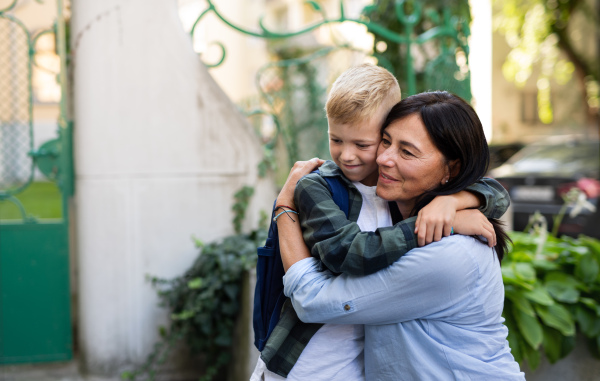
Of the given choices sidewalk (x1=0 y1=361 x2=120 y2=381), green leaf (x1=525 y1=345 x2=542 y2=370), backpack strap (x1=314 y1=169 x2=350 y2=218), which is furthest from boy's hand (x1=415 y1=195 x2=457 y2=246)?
sidewalk (x1=0 y1=361 x2=120 y2=381)

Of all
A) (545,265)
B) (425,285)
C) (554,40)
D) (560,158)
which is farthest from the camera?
(554,40)

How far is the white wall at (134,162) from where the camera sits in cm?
355

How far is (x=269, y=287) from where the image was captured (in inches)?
69.4

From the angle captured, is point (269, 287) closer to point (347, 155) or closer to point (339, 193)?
point (339, 193)

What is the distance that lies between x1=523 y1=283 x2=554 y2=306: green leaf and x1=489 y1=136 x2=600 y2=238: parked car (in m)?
3.88

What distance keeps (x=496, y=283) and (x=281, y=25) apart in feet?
97.0

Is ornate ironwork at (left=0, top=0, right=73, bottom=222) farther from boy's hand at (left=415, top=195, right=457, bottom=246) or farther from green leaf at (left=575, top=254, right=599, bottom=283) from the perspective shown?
green leaf at (left=575, top=254, right=599, bottom=283)

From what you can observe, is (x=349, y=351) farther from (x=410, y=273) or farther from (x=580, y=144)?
(x=580, y=144)

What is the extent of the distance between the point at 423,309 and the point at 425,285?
3.1 inches

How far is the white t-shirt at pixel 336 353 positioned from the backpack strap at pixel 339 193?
0.17 feet

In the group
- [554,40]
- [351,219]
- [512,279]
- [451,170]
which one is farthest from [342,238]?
[554,40]

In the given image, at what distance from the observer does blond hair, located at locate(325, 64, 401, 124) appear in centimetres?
168

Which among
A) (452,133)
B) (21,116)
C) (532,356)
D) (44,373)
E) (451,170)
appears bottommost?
(44,373)

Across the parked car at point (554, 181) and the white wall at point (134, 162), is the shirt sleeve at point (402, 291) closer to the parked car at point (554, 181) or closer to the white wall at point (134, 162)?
the white wall at point (134, 162)
